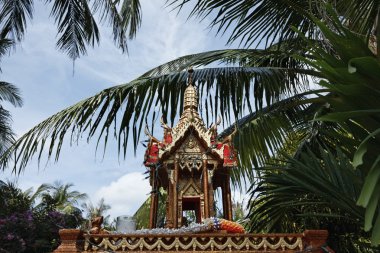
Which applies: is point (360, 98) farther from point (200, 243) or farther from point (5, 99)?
point (5, 99)

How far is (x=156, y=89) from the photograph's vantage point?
6.13m

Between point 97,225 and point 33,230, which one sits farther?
point 33,230

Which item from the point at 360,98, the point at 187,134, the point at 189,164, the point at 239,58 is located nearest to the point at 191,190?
the point at 189,164

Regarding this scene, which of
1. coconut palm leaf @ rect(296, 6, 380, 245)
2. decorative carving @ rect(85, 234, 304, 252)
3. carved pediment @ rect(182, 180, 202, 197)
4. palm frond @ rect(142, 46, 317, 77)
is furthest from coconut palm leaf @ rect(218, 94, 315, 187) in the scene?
coconut palm leaf @ rect(296, 6, 380, 245)

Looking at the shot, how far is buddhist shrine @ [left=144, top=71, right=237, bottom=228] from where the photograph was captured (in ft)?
18.3

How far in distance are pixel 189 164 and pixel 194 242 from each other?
5.22 feet

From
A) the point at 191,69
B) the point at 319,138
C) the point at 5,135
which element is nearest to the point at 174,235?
the point at 191,69

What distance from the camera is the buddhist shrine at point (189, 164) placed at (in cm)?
558

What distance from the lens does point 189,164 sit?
5.65 meters

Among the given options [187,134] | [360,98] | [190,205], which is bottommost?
[360,98]

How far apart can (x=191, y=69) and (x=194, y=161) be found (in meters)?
1.31

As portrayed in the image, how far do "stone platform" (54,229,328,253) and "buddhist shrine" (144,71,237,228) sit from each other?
124cm

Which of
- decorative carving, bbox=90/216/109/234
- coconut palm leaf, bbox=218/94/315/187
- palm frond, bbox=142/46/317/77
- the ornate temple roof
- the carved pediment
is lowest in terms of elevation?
decorative carving, bbox=90/216/109/234

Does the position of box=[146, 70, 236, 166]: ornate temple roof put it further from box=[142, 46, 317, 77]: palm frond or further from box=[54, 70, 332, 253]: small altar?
box=[142, 46, 317, 77]: palm frond
